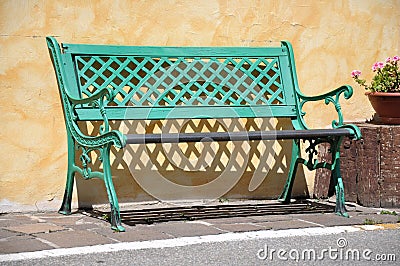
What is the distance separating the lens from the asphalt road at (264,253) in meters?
4.18

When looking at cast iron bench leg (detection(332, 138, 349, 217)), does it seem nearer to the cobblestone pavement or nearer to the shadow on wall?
the cobblestone pavement

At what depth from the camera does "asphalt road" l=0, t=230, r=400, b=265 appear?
164 inches

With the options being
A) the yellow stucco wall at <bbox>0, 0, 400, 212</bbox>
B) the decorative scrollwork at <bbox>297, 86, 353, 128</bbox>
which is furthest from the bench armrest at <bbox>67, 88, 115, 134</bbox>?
the decorative scrollwork at <bbox>297, 86, 353, 128</bbox>

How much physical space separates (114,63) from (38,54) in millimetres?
527

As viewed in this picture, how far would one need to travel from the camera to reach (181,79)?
5.82 metres

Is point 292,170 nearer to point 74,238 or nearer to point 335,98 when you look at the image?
point 335,98

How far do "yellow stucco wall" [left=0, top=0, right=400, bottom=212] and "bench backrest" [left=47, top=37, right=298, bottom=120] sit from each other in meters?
0.15

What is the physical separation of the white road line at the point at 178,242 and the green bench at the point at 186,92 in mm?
463

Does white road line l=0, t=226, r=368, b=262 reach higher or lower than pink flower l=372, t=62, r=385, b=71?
lower

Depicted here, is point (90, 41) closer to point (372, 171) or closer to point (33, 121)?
point (33, 121)

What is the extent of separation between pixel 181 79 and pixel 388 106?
1564mm

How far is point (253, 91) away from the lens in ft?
19.5

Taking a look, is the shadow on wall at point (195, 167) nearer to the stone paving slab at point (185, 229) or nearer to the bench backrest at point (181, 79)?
the bench backrest at point (181, 79)

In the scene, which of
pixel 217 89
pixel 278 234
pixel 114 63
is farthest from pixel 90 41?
pixel 278 234
